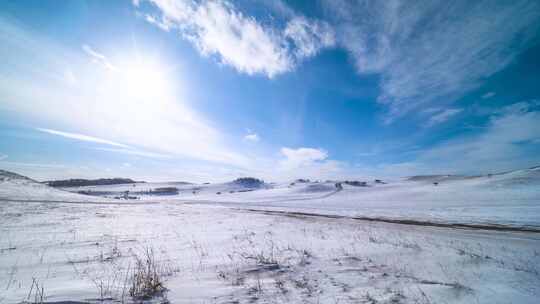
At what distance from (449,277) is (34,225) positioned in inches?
696

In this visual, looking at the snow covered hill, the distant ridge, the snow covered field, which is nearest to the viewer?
the snow covered field

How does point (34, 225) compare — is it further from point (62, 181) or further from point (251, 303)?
point (62, 181)

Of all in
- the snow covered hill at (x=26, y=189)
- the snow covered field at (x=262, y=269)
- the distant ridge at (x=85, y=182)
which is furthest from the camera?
the distant ridge at (x=85, y=182)

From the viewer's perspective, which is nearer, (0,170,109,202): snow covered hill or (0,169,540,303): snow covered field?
(0,169,540,303): snow covered field

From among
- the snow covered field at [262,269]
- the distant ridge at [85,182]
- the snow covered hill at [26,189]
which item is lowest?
the snow covered field at [262,269]

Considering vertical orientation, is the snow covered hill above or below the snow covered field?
above

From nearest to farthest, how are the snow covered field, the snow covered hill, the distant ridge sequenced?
1. the snow covered field
2. the snow covered hill
3. the distant ridge

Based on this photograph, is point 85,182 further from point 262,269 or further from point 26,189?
point 262,269

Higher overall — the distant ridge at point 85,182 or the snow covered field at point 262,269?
the distant ridge at point 85,182

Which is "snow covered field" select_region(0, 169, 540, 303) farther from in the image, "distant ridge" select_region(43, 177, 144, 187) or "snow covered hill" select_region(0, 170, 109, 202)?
"distant ridge" select_region(43, 177, 144, 187)

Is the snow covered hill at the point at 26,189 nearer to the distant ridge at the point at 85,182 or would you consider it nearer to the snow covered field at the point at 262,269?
the snow covered field at the point at 262,269

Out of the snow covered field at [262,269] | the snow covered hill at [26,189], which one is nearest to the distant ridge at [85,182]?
the snow covered hill at [26,189]

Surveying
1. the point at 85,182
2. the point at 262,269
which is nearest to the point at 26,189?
the point at 262,269

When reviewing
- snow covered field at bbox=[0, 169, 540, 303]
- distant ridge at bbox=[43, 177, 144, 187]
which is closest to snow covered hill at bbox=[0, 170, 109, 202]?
snow covered field at bbox=[0, 169, 540, 303]
